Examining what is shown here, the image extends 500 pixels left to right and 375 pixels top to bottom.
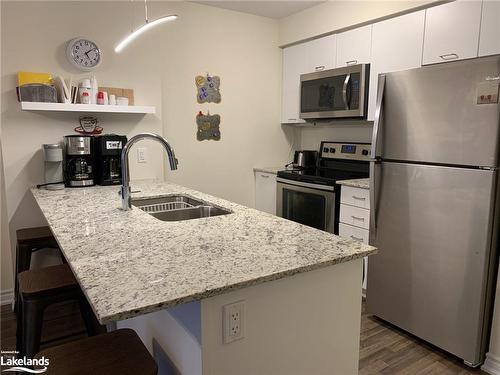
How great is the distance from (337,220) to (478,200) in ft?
3.78

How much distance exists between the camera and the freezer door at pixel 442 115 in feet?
5.98

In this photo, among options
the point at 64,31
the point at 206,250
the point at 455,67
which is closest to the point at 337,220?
the point at 455,67

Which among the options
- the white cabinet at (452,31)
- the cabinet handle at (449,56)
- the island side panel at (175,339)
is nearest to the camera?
the island side panel at (175,339)

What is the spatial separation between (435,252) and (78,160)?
7.84 ft

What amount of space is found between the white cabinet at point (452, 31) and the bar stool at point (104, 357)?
2449 millimetres

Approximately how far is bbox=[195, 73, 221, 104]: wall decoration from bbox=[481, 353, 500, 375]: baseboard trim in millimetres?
2823

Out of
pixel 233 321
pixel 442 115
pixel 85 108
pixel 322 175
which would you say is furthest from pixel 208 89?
pixel 233 321

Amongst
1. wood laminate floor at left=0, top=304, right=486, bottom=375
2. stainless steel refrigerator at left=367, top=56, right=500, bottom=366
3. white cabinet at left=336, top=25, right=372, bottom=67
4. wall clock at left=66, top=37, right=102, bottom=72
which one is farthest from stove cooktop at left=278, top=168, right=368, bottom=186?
wall clock at left=66, top=37, right=102, bottom=72

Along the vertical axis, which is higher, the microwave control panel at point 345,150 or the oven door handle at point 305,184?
the microwave control panel at point 345,150

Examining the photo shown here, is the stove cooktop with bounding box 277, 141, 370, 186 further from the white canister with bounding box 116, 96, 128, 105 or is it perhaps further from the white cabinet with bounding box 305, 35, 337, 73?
the white canister with bounding box 116, 96, 128, 105

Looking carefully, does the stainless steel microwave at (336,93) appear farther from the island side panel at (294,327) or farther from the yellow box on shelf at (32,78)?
the yellow box on shelf at (32,78)

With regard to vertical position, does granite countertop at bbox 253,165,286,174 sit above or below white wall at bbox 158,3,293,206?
A: below

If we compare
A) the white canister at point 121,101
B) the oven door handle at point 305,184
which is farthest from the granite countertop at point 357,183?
the white canister at point 121,101

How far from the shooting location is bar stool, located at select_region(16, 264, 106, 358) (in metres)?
1.48
